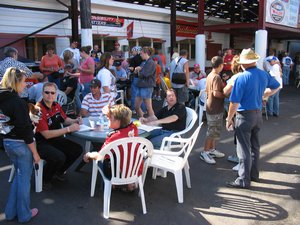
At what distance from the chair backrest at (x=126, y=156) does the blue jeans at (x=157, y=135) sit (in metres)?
0.76

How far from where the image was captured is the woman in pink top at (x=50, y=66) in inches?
265

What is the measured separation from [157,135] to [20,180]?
173 cm

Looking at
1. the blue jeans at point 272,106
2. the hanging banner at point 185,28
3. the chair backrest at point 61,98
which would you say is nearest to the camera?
the chair backrest at point 61,98

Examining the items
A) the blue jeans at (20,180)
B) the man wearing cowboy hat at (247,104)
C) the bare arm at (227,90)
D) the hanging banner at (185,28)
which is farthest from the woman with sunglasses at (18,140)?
the hanging banner at (185,28)

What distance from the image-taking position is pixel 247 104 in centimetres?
346

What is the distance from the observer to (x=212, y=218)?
9.76ft

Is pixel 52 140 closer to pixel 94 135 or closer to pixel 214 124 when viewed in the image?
pixel 94 135

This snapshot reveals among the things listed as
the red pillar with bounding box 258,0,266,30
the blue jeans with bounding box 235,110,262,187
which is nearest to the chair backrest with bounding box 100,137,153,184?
the blue jeans with bounding box 235,110,262,187

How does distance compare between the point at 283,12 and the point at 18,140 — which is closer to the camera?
the point at 18,140

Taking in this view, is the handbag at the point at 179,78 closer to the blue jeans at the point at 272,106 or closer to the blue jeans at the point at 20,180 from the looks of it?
the blue jeans at the point at 272,106

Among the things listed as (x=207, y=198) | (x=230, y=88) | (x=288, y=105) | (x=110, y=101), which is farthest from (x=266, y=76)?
(x=288, y=105)

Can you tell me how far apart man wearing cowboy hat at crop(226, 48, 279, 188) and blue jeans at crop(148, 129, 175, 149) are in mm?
798

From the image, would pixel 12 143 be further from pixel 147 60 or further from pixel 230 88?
pixel 147 60

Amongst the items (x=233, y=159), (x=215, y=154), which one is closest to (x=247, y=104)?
(x=233, y=159)
